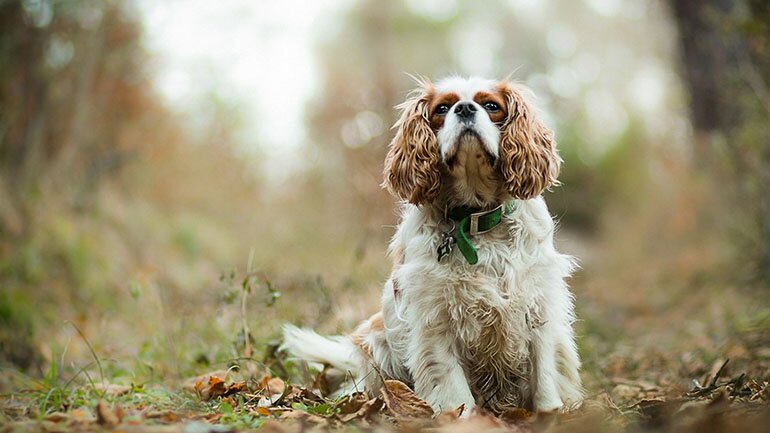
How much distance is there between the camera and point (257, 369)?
4266 mm

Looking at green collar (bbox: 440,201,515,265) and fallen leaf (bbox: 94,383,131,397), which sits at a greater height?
green collar (bbox: 440,201,515,265)

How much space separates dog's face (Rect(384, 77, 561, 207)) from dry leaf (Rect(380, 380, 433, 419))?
88 cm

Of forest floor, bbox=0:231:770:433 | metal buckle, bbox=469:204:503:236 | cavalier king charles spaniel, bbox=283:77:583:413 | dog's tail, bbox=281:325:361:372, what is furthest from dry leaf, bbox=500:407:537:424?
dog's tail, bbox=281:325:361:372

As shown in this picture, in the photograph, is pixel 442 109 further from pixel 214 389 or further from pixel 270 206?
pixel 270 206

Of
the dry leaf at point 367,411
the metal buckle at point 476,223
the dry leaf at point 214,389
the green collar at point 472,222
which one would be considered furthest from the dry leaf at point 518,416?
the dry leaf at point 214,389

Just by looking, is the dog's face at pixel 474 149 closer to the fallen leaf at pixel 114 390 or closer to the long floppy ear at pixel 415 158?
the long floppy ear at pixel 415 158

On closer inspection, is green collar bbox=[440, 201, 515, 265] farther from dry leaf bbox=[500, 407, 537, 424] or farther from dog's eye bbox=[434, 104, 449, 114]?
dry leaf bbox=[500, 407, 537, 424]

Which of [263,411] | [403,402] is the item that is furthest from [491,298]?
[263,411]

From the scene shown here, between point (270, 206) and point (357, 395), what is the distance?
10559 mm

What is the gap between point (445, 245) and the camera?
11.0 feet

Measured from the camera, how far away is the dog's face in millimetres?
3430

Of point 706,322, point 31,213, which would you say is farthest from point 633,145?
point 31,213

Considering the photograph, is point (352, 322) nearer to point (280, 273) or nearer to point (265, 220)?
point (280, 273)

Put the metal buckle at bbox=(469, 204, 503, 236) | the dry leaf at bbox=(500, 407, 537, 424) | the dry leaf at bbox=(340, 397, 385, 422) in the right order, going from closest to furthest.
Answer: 1. the dry leaf at bbox=(340, 397, 385, 422)
2. the dry leaf at bbox=(500, 407, 537, 424)
3. the metal buckle at bbox=(469, 204, 503, 236)
